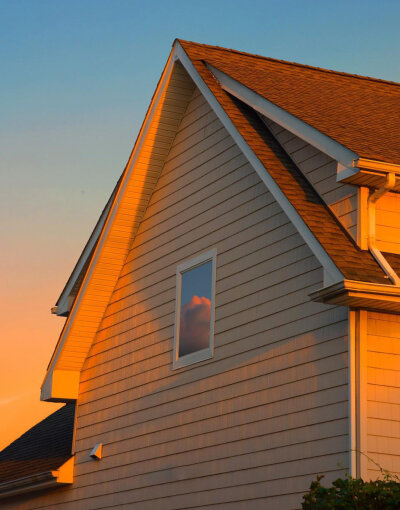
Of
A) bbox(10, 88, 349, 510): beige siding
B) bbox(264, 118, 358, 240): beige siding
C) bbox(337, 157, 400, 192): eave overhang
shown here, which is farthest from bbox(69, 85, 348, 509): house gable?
bbox(337, 157, 400, 192): eave overhang

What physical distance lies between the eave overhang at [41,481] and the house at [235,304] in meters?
0.04

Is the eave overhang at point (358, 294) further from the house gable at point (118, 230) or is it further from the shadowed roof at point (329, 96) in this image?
the house gable at point (118, 230)

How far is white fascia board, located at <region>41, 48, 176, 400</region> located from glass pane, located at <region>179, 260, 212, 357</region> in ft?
7.23

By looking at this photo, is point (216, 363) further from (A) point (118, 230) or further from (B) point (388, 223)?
(A) point (118, 230)

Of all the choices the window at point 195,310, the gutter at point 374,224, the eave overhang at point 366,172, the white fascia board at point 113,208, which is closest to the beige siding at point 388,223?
the gutter at point 374,224

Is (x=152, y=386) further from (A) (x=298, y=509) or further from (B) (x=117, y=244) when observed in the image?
(A) (x=298, y=509)

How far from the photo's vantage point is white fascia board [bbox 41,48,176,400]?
53.2 ft

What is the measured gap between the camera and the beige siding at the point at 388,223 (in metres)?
11.9

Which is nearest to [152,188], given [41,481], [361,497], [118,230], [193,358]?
[118,230]

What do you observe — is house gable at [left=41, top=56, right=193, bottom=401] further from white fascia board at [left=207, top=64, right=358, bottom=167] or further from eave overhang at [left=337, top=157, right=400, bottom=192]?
eave overhang at [left=337, top=157, right=400, bottom=192]

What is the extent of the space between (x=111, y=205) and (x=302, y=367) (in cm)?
621

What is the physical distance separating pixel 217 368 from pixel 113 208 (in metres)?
4.28

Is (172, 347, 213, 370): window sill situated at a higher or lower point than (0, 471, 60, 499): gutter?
higher

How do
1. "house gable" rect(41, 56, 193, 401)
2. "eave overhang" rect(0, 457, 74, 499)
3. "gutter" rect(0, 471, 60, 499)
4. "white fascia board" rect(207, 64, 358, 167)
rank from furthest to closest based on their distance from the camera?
"gutter" rect(0, 471, 60, 499) → "eave overhang" rect(0, 457, 74, 499) → "house gable" rect(41, 56, 193, 401) → "white fascia board" rect(207, 64, 358, 167)
